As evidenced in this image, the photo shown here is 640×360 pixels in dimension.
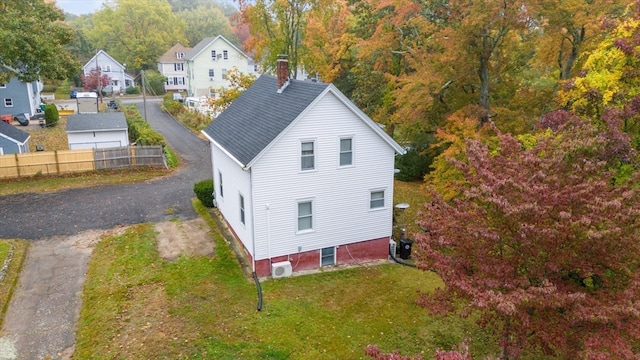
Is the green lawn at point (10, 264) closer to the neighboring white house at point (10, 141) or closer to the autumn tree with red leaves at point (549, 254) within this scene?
the neighboring white house at point (10, 141)

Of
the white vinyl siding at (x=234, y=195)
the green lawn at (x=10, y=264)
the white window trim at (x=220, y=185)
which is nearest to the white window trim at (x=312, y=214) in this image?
the white vinyl siding at (x=234, y=195)

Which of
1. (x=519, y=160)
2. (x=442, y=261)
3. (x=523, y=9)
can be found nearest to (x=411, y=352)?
(x=442, y=261)

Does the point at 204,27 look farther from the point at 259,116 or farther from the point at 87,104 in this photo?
the point at 259,116

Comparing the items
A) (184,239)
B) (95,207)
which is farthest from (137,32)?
(184,239)

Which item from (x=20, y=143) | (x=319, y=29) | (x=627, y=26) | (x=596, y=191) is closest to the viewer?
(x=596, y=191)

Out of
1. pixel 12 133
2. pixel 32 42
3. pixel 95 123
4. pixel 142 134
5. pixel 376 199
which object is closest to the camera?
pixel 376 199

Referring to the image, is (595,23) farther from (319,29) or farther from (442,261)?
(319,29)
